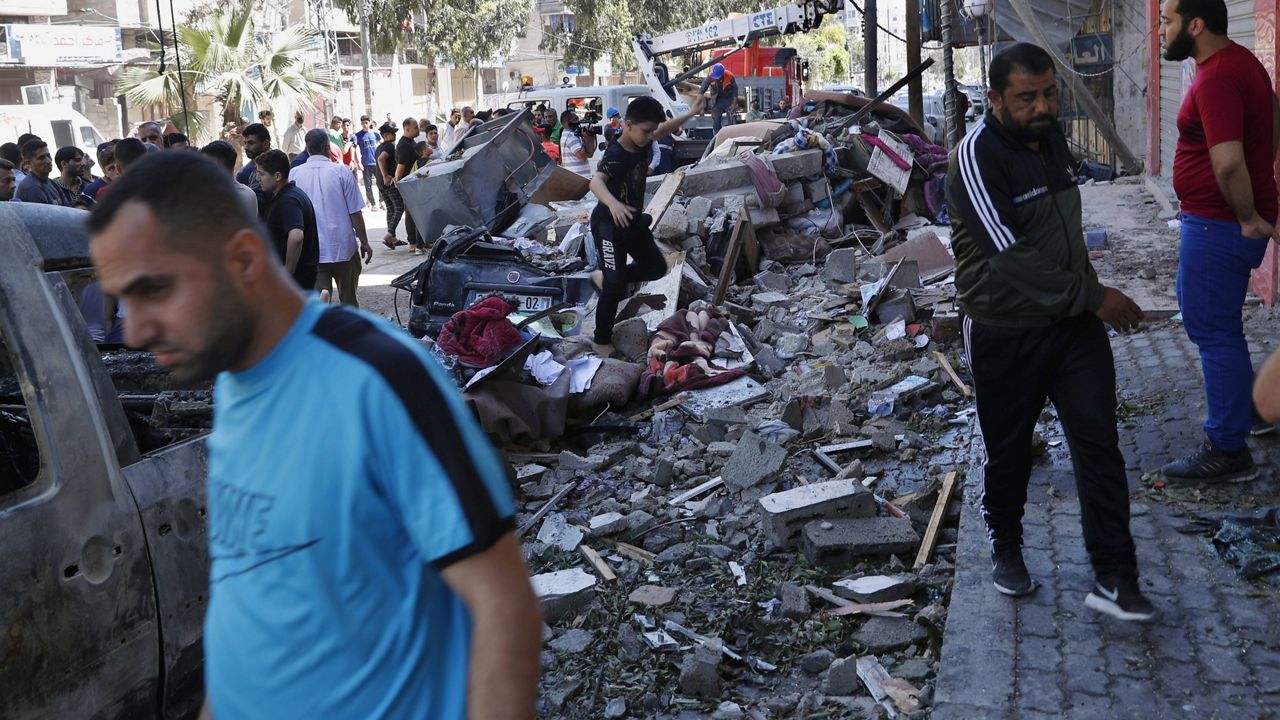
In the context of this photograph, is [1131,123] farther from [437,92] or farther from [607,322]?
[437,92]

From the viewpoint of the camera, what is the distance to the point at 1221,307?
4738mm

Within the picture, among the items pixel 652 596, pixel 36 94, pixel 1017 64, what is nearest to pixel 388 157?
pixel 652 596

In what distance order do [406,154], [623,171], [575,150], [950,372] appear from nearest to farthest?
[950,372] → [623,171] → [406,154] → [575,150]

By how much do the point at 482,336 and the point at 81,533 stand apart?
4.75m

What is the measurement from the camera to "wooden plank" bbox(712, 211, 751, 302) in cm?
1080

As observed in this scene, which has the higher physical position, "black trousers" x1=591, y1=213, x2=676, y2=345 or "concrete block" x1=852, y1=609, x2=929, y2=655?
"black trousers" x1=591, y1=213, x2=676, y2=345

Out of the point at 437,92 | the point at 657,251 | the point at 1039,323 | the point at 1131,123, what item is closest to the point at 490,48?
the point at 437,92

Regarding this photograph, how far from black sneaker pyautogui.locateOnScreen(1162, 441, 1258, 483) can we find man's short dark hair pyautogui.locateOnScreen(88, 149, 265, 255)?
4.54 meters

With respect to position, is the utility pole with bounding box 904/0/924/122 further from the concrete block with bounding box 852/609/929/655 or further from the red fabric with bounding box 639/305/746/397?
the concrete block with bounding box 852/609/929/655

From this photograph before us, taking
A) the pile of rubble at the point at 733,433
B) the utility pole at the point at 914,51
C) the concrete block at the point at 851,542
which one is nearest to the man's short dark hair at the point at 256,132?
the pile of rubble at the point at 733,433

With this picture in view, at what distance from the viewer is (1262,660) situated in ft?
11.9

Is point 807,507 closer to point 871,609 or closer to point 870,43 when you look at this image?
point 871,609

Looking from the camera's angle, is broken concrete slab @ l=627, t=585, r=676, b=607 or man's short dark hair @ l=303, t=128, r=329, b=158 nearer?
broken concrete slab @ l=627, t=585, r=676, b=607

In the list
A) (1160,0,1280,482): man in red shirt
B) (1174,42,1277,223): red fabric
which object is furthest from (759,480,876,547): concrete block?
(1174,42,1277,223): red fabric
